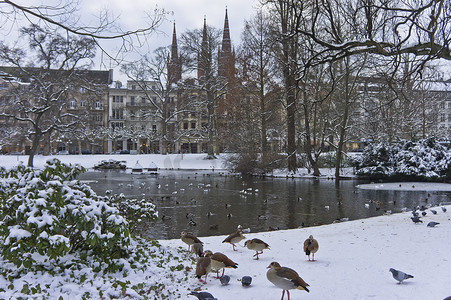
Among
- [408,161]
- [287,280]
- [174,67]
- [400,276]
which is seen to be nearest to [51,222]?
[287,280]

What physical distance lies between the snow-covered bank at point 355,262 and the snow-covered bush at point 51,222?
1.42 metres

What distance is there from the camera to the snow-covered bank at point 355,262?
4625 millimetres

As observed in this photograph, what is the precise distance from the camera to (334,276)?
5223mm

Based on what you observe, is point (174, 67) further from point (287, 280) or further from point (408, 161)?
point (287, 280)

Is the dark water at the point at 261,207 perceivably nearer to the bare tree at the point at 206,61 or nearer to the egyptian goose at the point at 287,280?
the egyptian goose at the point at 287,280

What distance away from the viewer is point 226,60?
4534 cm

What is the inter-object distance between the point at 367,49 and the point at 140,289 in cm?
825

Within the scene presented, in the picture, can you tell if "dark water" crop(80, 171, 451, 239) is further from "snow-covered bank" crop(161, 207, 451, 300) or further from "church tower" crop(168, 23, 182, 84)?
"church tower" crop(168, 23, 182, 84)

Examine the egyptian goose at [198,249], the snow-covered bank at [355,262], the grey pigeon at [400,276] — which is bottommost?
the snow-covered bank at [355,262]

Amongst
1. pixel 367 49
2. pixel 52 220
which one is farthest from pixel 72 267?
pixel 367 49

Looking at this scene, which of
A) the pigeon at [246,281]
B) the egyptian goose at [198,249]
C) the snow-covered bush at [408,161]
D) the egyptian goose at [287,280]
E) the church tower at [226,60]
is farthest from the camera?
the church tower at [226,60]

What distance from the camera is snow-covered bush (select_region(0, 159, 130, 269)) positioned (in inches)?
174

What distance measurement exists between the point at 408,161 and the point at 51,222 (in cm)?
2460

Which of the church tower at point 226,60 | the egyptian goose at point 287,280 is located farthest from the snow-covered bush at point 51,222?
the church tower at point 226,60
